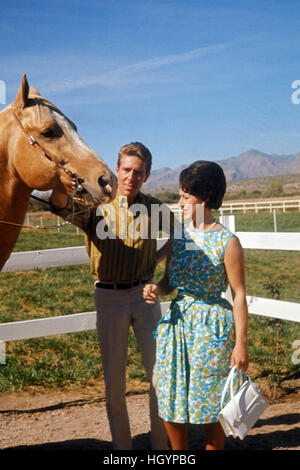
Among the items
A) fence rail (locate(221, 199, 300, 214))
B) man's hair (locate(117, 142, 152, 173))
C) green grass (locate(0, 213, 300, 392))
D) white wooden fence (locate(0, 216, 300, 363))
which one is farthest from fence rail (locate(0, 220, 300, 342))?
fence rail (locate(221, 199, 300, 214))

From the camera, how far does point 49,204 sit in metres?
2.89

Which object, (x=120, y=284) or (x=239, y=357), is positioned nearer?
(x=239, y=357)

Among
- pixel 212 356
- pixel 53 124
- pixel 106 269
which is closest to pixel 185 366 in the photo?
pixel 212 356

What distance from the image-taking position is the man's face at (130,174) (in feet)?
9.28

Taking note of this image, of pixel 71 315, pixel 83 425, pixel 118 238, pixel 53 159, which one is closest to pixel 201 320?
pixel 118 238

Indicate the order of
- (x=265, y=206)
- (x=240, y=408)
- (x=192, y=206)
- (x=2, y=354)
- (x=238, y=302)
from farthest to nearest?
(x=265, y=206)
(x=2, y=354)
(x=192, y=206)
(x=238, y=302)
(x=240, y=408)

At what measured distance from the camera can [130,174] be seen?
283cm

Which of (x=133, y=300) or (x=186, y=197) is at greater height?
(x=186, y=197)

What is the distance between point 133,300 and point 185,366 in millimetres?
653

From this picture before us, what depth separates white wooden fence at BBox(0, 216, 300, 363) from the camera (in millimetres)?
4590

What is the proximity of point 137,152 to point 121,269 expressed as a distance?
2.37ft

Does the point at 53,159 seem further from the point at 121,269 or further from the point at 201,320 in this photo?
the point at 201,320

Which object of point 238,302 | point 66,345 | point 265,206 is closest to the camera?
point 238,302

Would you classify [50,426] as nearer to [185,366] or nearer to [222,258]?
[185,366]
